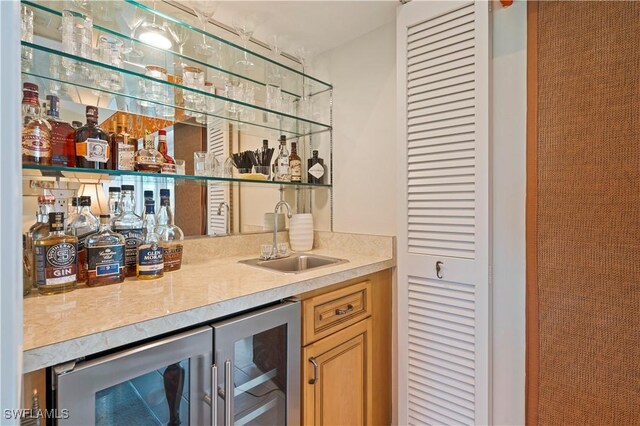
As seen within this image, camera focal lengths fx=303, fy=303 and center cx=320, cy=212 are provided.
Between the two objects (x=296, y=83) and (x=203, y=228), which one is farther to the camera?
(x=296, y=83)

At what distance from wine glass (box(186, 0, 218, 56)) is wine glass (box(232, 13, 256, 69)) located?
135 mm

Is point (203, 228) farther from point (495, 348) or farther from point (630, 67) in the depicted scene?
point (630, 67)

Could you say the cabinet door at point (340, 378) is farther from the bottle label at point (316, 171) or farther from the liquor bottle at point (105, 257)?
the bottle label at point (316, 171)

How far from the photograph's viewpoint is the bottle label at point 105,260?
110 cm

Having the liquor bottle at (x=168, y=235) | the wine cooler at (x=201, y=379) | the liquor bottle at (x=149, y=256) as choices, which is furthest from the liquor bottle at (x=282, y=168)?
the wine cooler at (x=201, y=379)

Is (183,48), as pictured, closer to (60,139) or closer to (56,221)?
(60,139)

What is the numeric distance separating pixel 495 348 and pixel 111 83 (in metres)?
2.00

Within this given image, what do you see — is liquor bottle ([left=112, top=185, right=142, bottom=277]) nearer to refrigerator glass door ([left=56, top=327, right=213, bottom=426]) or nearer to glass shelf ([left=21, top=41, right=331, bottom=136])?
glass shelf ([left=21, top=41, right=331, bottom=136])

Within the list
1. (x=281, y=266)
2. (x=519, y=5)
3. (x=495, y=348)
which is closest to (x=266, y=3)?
(x=519, y=5)

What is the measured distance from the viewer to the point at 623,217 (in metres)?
1.09

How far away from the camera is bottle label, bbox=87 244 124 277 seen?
3.62 ft

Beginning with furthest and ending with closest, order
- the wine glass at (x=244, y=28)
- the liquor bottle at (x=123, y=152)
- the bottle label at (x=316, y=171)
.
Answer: the bottle label at (x=316, y=171), the wine glass at (x=244, y=28), the liquor bottle at (x=123, y=152)

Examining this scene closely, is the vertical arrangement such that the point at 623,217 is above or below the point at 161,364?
above

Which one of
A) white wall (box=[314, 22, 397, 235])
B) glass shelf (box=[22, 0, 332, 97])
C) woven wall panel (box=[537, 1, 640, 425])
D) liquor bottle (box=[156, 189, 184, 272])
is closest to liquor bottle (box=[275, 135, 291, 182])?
white wall (box=[314, 22, 397, 235])
